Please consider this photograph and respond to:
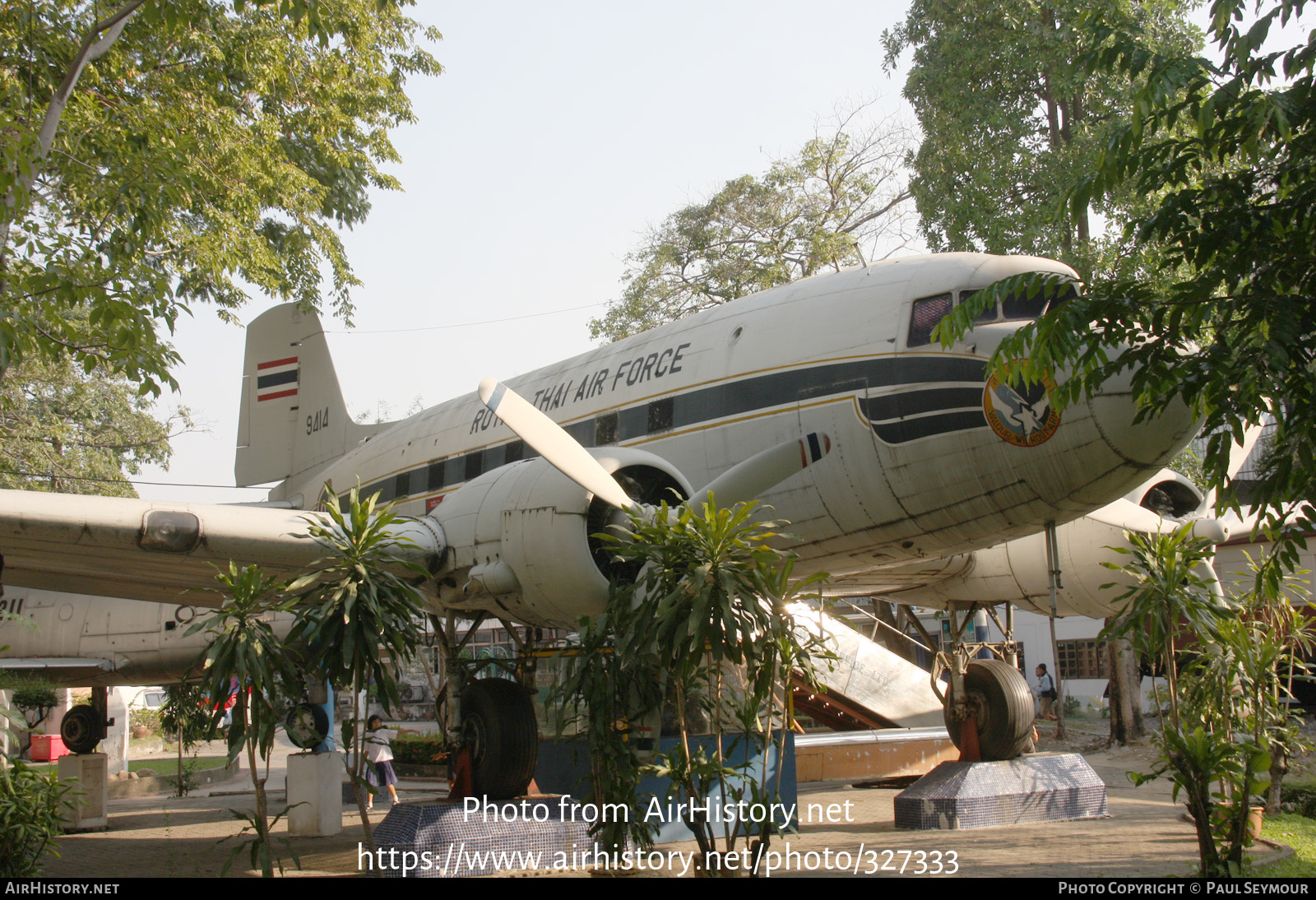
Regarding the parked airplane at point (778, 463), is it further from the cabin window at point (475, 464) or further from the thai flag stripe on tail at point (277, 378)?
the thai flag stripe on tail at point (277, 378)

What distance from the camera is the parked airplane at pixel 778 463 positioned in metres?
7.14

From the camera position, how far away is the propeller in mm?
7180

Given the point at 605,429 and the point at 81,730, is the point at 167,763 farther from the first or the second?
the point at 605,429

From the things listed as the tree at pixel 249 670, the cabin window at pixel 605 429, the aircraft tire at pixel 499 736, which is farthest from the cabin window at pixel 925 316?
the tree at pixel 249 670

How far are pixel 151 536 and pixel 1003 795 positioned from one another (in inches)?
309

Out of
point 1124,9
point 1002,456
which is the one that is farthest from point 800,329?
point 1124,9

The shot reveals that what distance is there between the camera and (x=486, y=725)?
8750mm

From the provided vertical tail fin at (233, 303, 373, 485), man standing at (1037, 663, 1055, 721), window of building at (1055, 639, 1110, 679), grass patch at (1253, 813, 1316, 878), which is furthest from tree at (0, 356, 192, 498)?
window of building at (1055, 639, 1110, 679)

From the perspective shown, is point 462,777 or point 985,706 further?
point 985,706

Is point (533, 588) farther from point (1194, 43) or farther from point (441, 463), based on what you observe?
point (1194, 43)

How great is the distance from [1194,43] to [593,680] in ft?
53.1

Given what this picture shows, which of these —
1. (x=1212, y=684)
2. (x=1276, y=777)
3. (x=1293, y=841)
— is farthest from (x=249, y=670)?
(x=1276, y=777)

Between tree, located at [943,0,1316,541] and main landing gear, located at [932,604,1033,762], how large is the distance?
464 cm

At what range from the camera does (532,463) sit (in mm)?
8109
